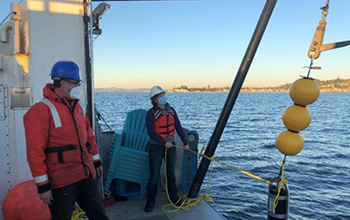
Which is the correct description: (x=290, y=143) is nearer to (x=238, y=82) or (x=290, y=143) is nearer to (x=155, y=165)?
(x=238, y=82)

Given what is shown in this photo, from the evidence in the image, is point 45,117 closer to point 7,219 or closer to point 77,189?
point 77,189

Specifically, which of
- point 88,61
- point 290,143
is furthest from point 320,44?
point 88,61

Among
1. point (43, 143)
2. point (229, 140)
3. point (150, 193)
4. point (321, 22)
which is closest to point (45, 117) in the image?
point (43, 143)

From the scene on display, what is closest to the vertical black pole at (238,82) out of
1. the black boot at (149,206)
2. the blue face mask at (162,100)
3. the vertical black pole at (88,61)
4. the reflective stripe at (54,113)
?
the black boot at (149,206)

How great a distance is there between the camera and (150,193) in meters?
4.48

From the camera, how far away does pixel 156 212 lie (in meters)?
4.44

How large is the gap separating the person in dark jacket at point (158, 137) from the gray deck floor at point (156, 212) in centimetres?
15

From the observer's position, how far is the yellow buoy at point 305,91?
2.94 meters

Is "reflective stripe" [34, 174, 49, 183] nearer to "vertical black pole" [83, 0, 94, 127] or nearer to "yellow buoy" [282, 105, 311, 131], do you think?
"vertical black pole" [83, 0, 94, 127]

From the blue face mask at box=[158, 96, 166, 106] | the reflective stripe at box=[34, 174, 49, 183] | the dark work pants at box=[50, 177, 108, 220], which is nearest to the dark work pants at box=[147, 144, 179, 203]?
the blue face mask at box=[158, 96, 166, 106]

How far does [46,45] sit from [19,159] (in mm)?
1564

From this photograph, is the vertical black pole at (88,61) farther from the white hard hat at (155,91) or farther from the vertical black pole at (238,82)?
the vertical black pole at (238,82)

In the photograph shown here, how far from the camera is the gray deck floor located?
167 inches

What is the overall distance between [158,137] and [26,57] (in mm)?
2102
